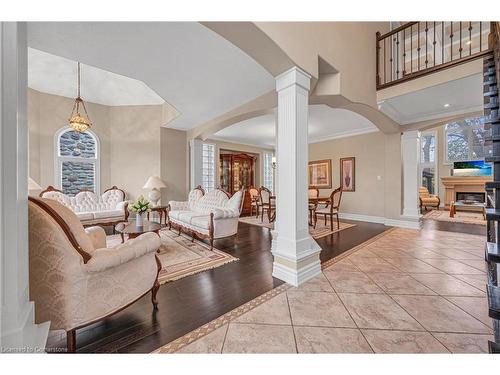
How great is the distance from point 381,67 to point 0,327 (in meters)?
5.71

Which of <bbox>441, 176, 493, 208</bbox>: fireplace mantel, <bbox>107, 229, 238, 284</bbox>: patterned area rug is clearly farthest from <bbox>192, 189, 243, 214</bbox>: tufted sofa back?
<bbox>441, 176, 493, 208</bbox>: fireplace mantel

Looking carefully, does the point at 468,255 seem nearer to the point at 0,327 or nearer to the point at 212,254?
the point at 212,254

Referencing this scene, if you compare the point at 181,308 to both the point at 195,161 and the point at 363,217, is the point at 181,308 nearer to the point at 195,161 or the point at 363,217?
the point at 195,161

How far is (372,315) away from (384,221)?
457 cm

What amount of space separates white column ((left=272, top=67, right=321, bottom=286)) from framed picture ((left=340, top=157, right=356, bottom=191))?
4.62 meters

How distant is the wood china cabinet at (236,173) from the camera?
739 cm

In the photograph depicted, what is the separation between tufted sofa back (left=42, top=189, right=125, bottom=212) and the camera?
4379 millimetres

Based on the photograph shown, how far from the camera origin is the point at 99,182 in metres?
5.60

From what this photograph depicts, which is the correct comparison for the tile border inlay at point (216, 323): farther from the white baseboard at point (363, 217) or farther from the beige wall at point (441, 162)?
the beige wall at point (441, 162)

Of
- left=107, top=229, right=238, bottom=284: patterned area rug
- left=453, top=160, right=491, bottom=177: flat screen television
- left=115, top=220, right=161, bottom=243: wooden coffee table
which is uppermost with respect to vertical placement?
left=453, top=160, right=491, bottom=177: flat screen television

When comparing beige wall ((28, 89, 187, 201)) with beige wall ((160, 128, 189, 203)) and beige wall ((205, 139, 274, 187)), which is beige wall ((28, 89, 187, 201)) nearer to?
beige wall ((160, 128, 189, 203))

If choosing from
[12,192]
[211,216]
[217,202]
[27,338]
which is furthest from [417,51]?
[27,338]

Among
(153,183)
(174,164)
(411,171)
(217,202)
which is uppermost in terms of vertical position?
(174,164)

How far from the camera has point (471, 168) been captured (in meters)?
7.84
